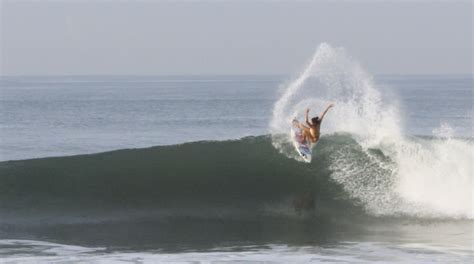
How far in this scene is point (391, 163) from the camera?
17.5 meters

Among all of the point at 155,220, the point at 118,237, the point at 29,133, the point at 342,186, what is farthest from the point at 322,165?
the point at 29,133

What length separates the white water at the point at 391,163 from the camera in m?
16.2

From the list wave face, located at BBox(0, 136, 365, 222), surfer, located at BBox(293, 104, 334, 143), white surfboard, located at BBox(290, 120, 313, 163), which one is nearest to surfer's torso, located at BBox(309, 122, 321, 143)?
surfer, located at BBox(293, 104, 334, 143)

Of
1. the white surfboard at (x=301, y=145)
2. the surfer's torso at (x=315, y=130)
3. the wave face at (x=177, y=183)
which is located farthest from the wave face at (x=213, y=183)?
the surfer's torso at (x=315, y=130)

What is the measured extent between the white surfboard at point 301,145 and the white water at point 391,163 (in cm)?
55

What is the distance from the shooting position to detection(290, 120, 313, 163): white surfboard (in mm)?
17733

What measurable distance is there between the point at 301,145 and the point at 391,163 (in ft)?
5.49

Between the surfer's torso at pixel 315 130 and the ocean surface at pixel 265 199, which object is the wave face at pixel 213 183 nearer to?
the ocean surface at pixel 265 199

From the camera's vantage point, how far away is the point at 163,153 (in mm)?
19141

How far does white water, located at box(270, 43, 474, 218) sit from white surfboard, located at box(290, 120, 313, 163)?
0.55 meters

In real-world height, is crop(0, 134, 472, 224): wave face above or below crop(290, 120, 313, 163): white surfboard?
below

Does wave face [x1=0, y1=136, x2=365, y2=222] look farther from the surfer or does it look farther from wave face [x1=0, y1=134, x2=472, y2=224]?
the surfer

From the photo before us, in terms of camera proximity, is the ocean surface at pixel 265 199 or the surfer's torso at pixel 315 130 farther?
the surfer's torso at pixel 315 130

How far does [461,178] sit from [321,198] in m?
2.48
